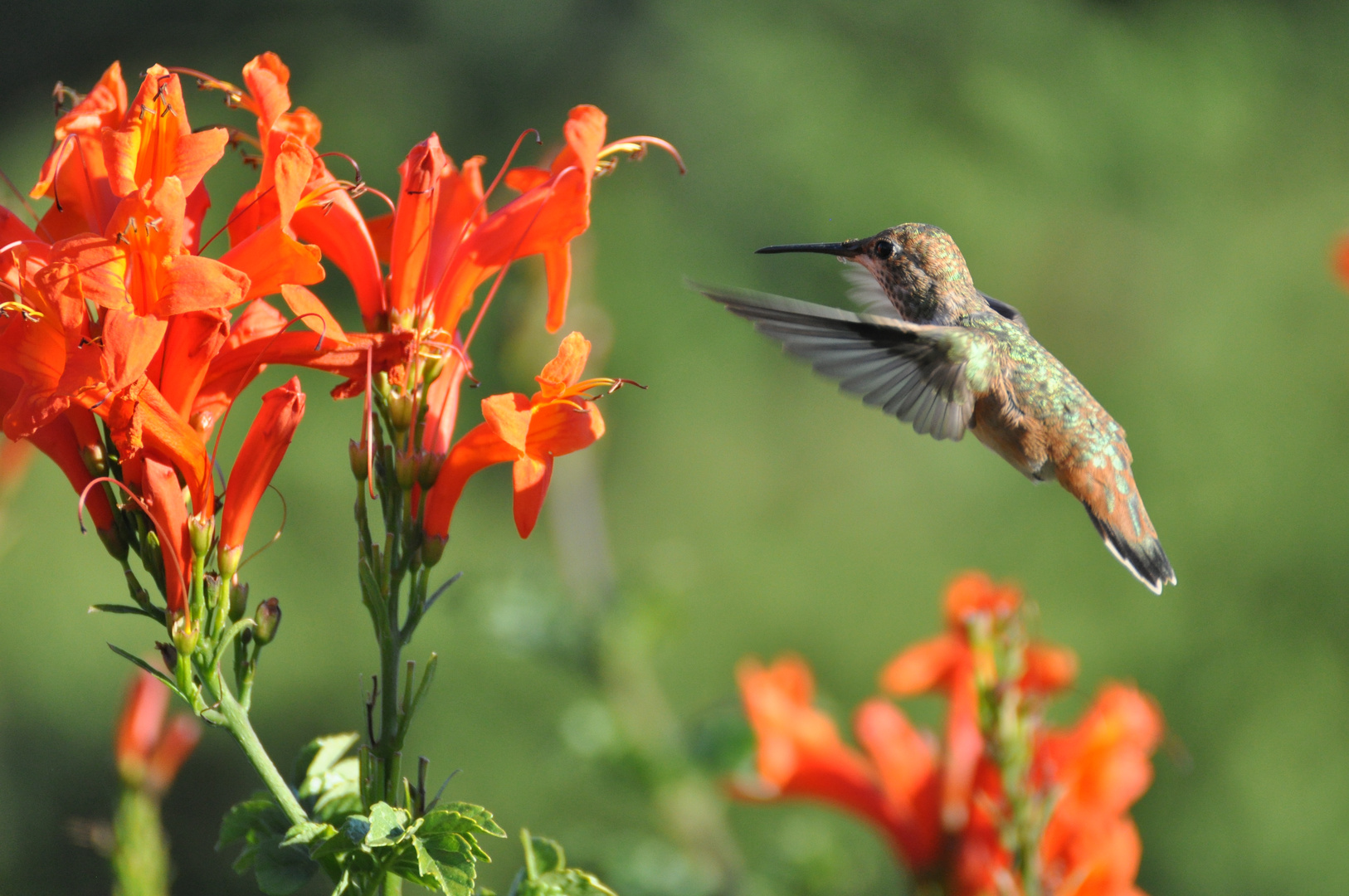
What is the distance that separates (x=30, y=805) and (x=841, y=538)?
5.80m

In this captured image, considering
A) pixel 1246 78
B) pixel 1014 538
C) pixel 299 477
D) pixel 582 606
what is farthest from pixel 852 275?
pixel 1246 78

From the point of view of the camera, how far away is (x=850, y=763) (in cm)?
303

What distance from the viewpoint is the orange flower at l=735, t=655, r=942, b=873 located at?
2.77m

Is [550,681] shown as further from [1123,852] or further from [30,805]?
[1123,852]

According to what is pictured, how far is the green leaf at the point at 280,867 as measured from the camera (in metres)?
1.42

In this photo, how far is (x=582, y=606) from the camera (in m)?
4.17

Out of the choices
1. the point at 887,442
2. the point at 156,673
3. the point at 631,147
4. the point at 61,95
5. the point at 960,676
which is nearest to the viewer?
the point at 156,673

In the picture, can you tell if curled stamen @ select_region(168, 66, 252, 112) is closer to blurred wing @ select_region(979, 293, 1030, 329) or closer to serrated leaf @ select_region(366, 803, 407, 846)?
serrated leaf @ select_region(366, 803, 407, 846)

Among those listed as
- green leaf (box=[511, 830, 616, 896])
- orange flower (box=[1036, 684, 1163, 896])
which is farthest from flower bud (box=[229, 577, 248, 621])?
orange flower (box=[1036, 684, 1163, 896])

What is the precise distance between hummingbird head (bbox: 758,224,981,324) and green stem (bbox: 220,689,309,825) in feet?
4.79

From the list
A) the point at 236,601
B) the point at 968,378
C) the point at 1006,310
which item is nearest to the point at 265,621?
the point at 236,601

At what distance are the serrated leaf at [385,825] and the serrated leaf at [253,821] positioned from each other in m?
0.22

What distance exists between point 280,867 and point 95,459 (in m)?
0.55

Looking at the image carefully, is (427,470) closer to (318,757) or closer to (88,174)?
(318,757)
